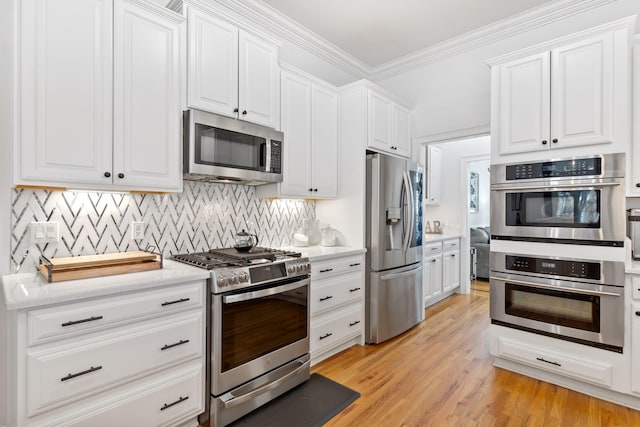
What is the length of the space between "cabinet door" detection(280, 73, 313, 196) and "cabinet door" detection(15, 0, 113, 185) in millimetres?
1356

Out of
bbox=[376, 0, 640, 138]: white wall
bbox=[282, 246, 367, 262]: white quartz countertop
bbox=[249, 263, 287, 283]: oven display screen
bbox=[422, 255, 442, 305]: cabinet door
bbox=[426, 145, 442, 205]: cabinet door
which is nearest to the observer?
bbox=[249, 263, 287, 283]: oven display screen

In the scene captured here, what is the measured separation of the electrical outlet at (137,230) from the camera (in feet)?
7.29

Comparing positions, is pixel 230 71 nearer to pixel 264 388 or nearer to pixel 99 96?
pixel 99 96

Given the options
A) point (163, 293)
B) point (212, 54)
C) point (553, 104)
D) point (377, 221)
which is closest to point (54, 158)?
point (163, 293)

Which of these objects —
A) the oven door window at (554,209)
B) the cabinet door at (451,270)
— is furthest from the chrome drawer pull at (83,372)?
the cabinet door at (451,270)

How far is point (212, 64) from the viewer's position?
2.29m

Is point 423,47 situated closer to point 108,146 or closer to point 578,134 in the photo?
A: point 578,134

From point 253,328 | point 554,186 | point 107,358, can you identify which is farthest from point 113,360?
point 554,186

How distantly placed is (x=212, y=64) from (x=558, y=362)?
3349mm

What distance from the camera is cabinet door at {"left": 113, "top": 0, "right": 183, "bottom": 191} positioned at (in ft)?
6.18

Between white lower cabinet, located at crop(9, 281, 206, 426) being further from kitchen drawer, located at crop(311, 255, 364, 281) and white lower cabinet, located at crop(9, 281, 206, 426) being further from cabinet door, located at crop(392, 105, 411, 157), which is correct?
cabinet door, located at crop(392, 105, 411, 157)

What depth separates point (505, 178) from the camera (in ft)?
8.79

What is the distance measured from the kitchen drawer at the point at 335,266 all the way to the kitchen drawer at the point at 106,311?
103cm

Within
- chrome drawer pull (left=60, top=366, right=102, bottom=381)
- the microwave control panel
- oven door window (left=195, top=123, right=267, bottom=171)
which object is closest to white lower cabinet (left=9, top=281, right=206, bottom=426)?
chrome drawer pull (left=60, top=366, right=102, bottom=381)
